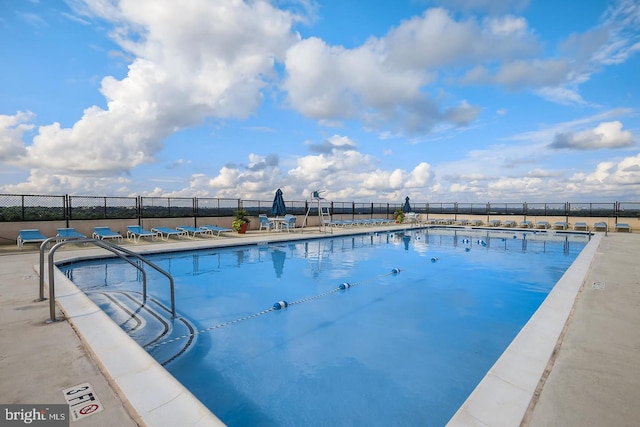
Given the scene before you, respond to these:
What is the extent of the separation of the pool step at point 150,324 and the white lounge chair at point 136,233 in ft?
20.3

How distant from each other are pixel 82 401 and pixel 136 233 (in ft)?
36.1

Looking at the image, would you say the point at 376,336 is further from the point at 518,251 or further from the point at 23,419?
the point at 518,251

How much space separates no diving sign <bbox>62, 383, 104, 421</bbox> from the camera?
6.36ft

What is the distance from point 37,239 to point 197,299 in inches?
283

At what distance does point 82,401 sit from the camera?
206 cm

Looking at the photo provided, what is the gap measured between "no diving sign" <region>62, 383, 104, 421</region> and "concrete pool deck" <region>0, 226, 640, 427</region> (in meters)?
0.04

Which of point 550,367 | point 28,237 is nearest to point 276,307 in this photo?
point 550,367

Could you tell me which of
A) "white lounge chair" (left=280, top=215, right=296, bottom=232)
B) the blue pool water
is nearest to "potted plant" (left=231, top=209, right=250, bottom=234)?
"white lounge chair" (left=280, top=215, right=296, bottom=232)

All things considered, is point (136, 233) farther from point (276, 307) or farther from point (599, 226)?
point (599, 226)

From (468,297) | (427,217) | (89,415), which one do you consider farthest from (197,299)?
(427,217)

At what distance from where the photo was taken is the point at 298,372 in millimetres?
3490

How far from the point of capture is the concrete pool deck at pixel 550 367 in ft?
6.71

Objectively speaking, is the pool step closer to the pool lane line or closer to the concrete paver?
the pool lane line

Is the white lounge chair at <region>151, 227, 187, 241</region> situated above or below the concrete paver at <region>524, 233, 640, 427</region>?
above
